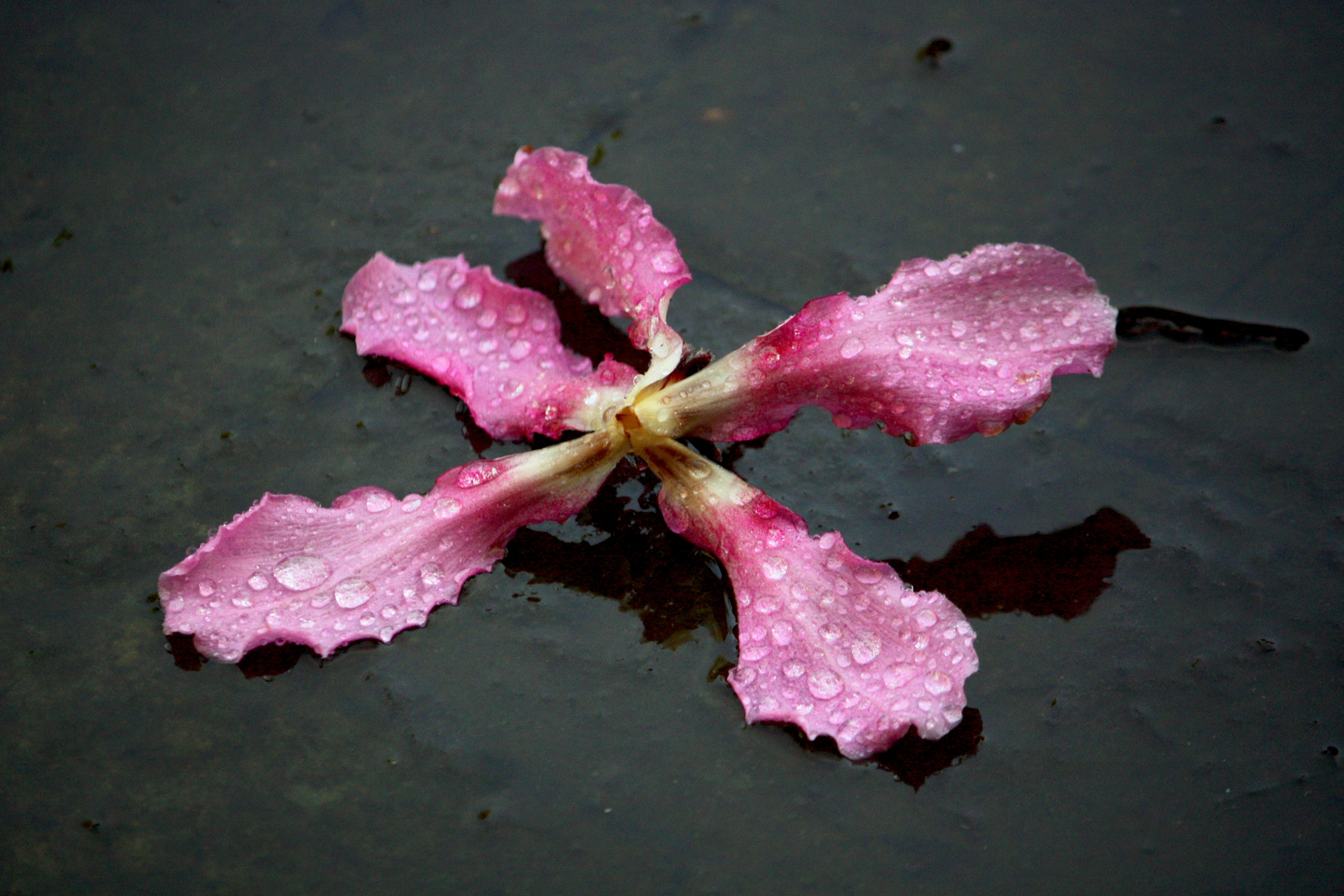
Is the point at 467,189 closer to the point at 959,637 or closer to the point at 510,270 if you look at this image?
the point at 510,270

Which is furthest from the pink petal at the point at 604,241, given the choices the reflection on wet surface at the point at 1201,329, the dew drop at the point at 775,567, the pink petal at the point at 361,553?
the reflection on wet surface at the point at 1201,329

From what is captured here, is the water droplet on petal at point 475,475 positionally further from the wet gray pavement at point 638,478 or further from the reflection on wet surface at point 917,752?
the reflection on wet surface at point 917,752

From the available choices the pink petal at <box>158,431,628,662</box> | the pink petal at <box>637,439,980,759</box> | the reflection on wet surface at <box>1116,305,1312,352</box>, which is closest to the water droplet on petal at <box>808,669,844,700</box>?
the pink petal at <box>637,439,980,759</box>

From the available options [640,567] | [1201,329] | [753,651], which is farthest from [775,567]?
[1201,329]

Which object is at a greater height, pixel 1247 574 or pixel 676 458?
pixel 676 458

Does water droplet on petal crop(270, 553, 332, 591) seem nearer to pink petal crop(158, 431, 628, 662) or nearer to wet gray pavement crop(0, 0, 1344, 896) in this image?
pink petal crop(158, 431, 628, 662)

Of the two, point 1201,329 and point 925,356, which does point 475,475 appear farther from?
point 1201,329

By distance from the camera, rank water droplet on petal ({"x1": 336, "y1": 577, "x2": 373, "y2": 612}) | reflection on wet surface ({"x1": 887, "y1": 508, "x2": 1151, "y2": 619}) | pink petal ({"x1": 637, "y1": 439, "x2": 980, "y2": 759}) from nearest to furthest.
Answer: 1. pink petal ({"x1": 637, "y1": 439, "x2": 980, "y2": 759})
2. water droplet on petal ({"x1": 336, "y1": 577, "x2": 373, "y2": 612})
3. reflection on wet surface ({"x1": 887, "y1": 508, "x2": 1151, "y2": 619})

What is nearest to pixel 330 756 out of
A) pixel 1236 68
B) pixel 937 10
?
pixel 937 10
